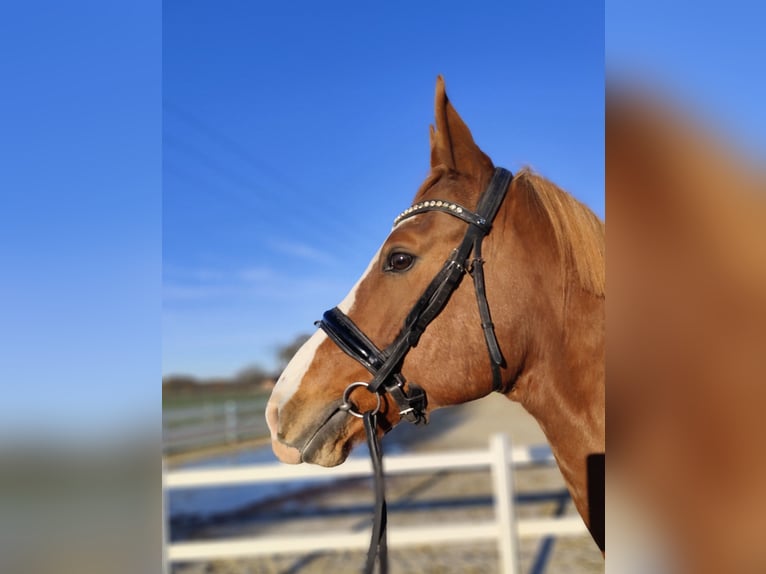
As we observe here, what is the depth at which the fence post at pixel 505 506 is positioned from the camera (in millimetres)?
2967

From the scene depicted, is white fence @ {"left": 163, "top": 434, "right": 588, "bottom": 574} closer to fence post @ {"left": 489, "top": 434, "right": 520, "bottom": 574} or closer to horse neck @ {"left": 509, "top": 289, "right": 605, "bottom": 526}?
fence post @ {"left": 489, "top": 434, "right": 520, "bottom": 574}

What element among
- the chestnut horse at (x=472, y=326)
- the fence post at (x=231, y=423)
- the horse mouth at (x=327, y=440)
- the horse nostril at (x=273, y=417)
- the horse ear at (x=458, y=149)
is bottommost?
the fence post at (x=231, y=423)

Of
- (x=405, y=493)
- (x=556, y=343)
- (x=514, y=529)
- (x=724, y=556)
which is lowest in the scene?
(x=405, y=493)

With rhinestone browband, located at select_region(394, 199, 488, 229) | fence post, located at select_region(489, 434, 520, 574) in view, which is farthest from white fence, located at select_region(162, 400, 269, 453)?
rhinestone browband, located at select_region(394, 199, 488, 229)

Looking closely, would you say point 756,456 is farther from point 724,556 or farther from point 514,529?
point 514,529

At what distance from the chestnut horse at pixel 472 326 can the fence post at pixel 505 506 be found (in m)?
1.93

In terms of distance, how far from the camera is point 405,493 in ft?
22.3

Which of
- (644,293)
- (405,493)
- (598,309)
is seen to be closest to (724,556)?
(644,293)

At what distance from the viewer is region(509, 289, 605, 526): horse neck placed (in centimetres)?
115

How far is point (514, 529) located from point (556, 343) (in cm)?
232

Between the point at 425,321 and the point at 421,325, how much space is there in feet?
0.05

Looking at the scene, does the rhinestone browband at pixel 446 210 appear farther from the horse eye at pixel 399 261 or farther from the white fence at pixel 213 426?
the white fence at pixel 213 426

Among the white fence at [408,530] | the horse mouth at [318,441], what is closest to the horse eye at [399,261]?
the horse mouth at [318,441]

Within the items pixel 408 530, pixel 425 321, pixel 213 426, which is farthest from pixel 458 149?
pixel 213 426
